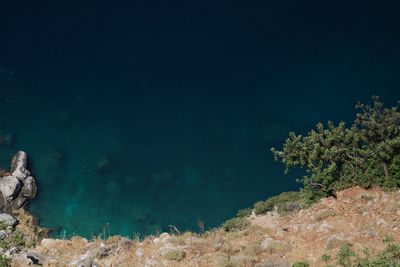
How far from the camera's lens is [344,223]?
68.7ft

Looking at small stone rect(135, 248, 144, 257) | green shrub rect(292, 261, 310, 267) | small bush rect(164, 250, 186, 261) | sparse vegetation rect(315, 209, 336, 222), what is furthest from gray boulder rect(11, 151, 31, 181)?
green shrub rect(292, 261, 310, 267)

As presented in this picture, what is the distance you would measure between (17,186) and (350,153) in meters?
34.5

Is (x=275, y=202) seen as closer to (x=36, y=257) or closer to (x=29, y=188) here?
(x=29, y=188)

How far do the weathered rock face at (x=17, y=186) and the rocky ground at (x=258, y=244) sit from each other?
978 inches

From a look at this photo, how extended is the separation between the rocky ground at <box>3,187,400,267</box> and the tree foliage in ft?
7.88

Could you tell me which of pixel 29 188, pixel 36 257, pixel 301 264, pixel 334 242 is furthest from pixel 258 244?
pixel 29 188

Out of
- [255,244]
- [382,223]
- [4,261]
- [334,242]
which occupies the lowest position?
[334,242]

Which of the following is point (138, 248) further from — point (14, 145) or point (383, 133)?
point (14, 145)

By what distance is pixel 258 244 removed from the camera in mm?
19812

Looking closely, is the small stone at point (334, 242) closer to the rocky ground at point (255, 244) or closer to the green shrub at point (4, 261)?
the rocky ground at point (255, 244)

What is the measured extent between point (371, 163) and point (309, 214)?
6007 millimetres

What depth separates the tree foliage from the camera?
2534cm

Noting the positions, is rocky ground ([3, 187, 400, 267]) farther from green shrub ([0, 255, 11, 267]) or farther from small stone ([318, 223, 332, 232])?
green shrub ([0, 255, 11, 267])

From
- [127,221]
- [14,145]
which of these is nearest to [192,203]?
[127,221]
